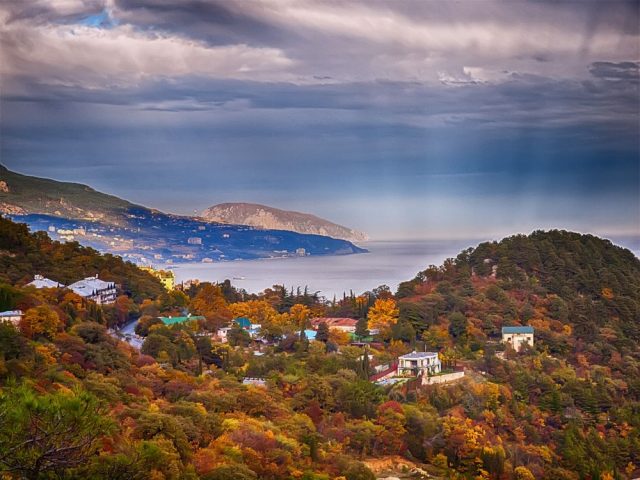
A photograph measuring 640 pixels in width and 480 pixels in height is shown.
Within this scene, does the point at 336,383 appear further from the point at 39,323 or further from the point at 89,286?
the point at 89,286

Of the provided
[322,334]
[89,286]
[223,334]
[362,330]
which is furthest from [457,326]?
[89,286]

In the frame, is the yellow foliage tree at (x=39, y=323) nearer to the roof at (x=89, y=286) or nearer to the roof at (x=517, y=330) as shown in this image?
the roof at (x=89, y=286)

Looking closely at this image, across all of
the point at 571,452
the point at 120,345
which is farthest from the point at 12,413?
the point at 571,452

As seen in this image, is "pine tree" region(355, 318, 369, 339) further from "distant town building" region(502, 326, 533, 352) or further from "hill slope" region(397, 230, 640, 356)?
"distant town building" region(502, 326, 533, 352)

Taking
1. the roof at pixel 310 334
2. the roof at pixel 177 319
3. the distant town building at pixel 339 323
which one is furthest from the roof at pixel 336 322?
the roof at pixel 177 319

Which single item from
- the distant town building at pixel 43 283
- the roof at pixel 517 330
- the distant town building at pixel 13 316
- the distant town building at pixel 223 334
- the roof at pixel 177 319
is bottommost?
the distant town building at pixel 223 334

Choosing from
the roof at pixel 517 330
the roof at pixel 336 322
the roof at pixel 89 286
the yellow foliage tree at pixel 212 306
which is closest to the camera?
the roof at pixel 89 286

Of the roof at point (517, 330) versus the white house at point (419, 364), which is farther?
the roof at point (517, 330)
